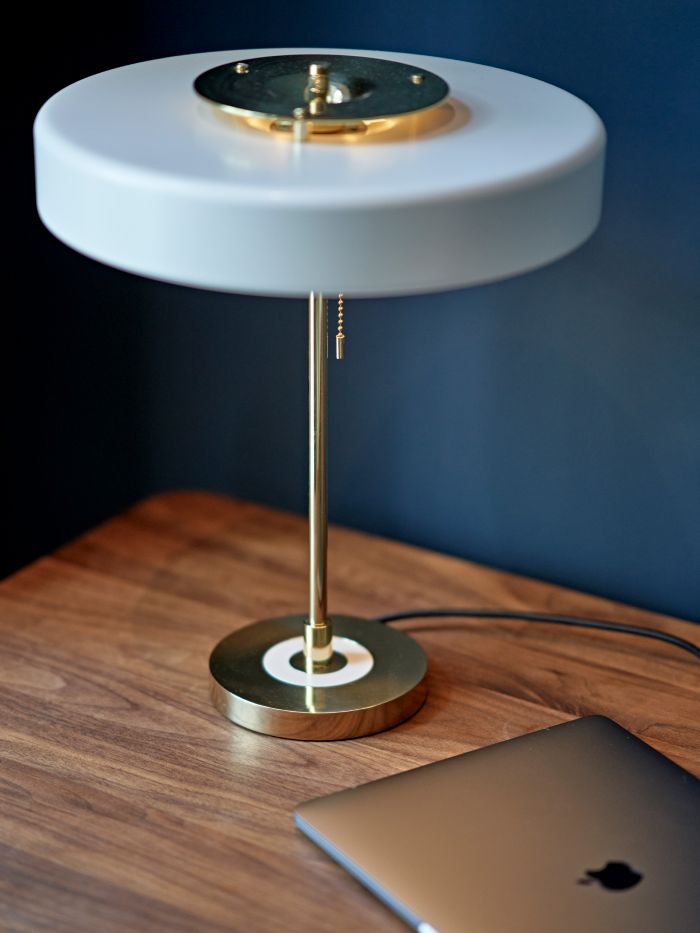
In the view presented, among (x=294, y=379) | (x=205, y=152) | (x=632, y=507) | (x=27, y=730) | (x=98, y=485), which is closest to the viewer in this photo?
(x=205, y=152)

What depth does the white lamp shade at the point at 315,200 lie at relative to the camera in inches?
26.1

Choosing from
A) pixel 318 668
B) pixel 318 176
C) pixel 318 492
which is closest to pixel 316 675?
pixel 318 668

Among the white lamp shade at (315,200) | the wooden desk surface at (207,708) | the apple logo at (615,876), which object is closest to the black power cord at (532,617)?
the wooden desk surface at (207,708)

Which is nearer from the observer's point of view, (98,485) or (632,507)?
(632,507)

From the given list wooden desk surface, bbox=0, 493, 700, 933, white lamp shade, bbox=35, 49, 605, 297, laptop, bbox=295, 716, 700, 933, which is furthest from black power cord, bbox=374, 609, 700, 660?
white lamp shade, bbox=35, 49, 605, 297

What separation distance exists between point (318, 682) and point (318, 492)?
0.14 metres

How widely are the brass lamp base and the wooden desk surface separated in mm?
13

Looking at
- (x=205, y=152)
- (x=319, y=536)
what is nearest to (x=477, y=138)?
(x=205, y=152)

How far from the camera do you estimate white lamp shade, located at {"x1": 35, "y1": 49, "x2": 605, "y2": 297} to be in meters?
0.66

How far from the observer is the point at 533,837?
81 centimetres

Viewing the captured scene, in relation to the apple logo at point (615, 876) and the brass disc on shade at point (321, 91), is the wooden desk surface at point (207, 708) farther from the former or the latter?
the brass disc on shade at point (321, 91)

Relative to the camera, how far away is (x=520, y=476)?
1154 mm

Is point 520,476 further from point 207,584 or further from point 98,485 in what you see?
point 98,485

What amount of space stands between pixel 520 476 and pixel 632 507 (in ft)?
0.34
